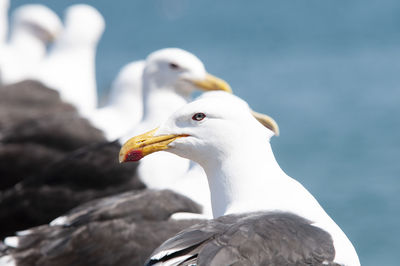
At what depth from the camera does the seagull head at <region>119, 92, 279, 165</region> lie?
4.74m

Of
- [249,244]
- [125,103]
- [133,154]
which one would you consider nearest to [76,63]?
[125,103]

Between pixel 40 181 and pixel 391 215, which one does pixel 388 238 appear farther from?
pixel 40 181

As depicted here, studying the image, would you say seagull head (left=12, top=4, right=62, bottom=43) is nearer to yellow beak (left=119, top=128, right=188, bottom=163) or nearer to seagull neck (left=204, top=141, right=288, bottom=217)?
yellow beak (left=119, top=128, right=188, bottom=163)

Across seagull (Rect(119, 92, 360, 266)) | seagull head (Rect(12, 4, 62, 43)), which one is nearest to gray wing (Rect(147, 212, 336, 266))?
seagull (Rect(119, 92, 360, 266))

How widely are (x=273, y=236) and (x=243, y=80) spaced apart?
1681 centimetres

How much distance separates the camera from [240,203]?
15.1 feet

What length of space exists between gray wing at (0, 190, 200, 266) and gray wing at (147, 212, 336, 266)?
1.55m

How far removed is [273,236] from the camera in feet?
13.6

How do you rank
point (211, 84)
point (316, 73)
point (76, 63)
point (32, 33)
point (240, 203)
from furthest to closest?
point (316, 73) → point (32, 33) → point (76, 63) → point (211, 84) → point (240, 203)

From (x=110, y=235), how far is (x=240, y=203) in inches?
59.0

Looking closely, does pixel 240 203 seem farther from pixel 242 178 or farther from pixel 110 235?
pixel 110 235

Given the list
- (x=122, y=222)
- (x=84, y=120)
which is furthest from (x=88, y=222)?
(x=84, y=120)

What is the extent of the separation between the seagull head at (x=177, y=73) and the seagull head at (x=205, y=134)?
3.02 meters

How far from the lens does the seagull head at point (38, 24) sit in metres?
14.3
